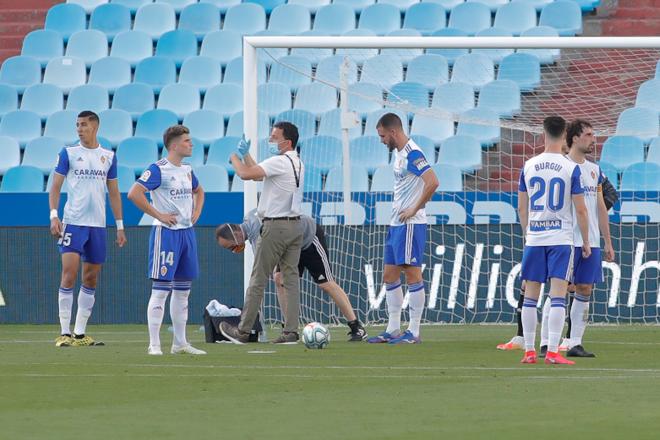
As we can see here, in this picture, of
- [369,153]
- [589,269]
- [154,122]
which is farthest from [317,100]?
[589,269]

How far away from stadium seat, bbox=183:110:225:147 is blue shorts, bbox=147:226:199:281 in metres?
9.44

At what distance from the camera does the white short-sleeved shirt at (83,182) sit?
12070 mm

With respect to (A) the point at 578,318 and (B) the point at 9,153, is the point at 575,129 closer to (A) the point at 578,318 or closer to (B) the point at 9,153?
(A) the point at 578,318

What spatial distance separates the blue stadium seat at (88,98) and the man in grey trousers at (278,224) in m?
9.47

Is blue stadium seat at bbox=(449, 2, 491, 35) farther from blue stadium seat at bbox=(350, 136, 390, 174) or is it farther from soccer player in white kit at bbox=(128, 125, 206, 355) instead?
soccer player in white kit at bbox=(128, 125, 206, 355)

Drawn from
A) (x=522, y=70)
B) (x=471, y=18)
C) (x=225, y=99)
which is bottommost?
(x=225, y=99)

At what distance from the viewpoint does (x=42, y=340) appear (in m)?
13.1

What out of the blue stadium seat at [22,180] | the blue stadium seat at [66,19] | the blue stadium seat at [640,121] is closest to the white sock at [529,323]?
the blue stadium seat at [640,121]

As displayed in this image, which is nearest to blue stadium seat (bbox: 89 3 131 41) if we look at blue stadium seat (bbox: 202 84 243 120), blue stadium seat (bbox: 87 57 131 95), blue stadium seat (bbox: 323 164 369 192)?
blue stadium seat (bbox: 87 57 131 95)

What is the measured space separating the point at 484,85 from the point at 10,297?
732cm

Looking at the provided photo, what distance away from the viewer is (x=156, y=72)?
21.6m

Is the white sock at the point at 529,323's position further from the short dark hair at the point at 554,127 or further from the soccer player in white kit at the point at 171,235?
the soccer player in white kit at the point at 171,235

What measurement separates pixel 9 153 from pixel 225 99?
3.38 metres

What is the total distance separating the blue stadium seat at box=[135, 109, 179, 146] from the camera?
2016 cm
